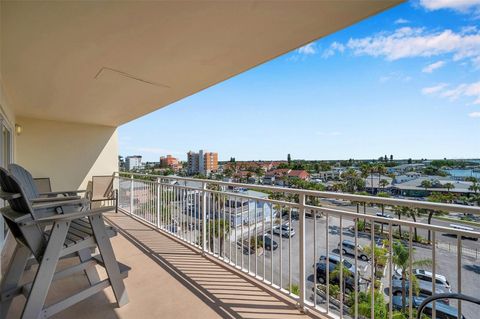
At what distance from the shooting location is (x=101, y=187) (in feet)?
19.6

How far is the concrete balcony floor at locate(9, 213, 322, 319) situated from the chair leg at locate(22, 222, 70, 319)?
404mm

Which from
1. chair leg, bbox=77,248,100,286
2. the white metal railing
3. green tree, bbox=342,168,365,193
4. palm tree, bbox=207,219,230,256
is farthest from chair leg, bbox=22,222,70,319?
green tree, bbox=342,168,365,193

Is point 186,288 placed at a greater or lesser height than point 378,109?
lesser

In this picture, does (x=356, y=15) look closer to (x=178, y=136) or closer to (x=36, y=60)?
(x=36, y=60)

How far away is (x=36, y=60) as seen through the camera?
2545 mm

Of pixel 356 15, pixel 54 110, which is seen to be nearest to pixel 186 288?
pixel 356 15

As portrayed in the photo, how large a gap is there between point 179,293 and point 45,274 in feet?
3.70

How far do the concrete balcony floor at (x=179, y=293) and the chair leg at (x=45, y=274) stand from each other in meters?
0.40

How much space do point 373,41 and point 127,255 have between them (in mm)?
7644

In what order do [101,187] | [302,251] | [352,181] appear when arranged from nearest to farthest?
1. [302,251]
2. [101,187]
3. [352,181]

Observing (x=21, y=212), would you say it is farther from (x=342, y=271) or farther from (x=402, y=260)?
(x=402, y=260)

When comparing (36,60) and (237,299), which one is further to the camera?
(36,60)

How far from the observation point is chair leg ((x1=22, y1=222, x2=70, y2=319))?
5.41ft

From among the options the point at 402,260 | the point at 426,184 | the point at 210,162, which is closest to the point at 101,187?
the point at 402,260
